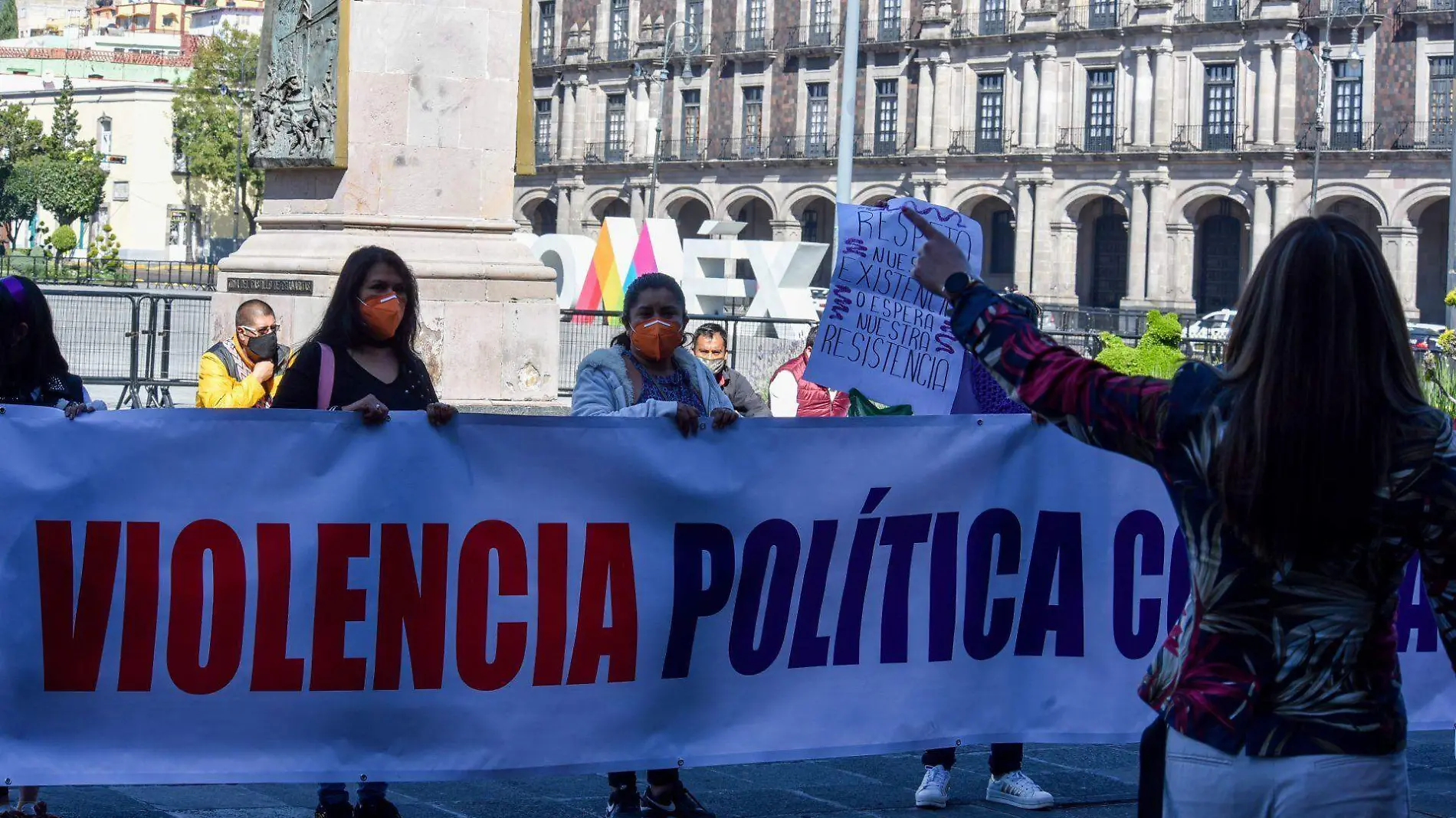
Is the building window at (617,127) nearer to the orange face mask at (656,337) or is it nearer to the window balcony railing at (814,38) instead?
the window balcony railing at (814,38)

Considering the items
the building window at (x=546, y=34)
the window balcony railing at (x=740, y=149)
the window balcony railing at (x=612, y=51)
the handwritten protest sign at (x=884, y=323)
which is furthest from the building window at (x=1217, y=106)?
the handwritten protest sign at (x=884, y=323)

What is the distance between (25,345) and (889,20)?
2253 inches

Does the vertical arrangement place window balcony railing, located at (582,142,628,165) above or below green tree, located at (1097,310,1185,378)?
above

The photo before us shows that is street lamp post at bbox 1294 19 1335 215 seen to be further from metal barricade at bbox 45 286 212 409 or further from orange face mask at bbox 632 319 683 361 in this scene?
orange face mask at bbox 632 319 683 361

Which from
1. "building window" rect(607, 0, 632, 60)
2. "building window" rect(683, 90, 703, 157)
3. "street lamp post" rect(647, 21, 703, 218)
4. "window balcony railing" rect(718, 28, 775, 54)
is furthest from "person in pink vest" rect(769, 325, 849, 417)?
"building window" rect(607, 0, 632, 60)

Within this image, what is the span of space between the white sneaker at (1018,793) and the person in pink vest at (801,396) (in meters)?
3.41

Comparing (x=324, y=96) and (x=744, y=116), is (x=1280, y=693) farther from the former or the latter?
(x=744, y=116)

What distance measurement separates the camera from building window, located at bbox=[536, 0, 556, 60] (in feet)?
228

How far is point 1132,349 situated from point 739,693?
527 inches

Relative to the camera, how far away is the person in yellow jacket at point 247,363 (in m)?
7.68

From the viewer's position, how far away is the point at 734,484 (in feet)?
15.5

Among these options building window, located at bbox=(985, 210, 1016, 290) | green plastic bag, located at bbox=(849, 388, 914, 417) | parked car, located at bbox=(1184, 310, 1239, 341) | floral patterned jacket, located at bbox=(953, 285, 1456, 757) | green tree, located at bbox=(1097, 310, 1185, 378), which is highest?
building window, located at bbox=(985, 210, 1016, 290)

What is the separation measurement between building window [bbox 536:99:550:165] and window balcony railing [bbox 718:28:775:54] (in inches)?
344

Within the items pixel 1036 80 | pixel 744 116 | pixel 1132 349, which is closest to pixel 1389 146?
pixel 1036 80
